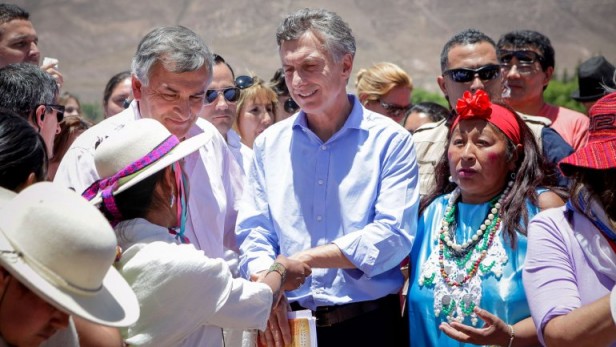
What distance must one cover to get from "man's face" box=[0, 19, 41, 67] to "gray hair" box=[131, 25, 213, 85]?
6.48ft

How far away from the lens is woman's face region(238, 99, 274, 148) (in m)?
6.41

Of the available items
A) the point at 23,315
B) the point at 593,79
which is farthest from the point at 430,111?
the point at 23,315

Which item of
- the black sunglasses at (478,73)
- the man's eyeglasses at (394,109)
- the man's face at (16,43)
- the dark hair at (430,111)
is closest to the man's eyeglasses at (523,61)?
the dark hair at (430,111)

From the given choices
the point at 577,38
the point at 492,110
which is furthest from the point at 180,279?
the point at 577,38

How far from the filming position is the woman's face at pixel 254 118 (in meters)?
6.41

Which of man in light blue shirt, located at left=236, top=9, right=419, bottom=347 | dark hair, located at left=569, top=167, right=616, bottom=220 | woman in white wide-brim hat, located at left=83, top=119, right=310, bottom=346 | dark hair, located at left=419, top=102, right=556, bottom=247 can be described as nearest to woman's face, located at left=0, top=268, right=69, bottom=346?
woman in white wide-brim hat, located at left=83, top=119, right=310, bottom=346

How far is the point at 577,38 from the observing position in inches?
1047

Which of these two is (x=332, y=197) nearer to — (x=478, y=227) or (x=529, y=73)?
(x=478, y=227)

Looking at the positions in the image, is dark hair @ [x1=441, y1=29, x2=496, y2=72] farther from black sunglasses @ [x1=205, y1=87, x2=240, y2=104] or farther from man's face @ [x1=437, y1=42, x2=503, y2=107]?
black sunglasses @ [x1=205, y1=87, x2=240, y2=104]

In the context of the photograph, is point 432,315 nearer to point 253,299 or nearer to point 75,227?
point 253,299

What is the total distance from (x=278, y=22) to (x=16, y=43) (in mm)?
20303

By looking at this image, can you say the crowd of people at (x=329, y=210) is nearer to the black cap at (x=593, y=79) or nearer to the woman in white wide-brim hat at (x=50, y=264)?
the woman in white wide-brim hat at (x=50, y=264)

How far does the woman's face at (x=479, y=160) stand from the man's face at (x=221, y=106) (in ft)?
6.42

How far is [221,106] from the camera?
17.7ft
